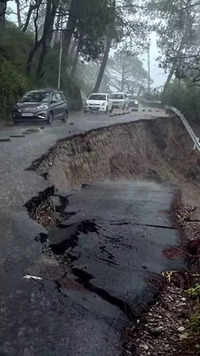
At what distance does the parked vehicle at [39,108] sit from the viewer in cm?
1881

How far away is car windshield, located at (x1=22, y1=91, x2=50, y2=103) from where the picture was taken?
19562 mm

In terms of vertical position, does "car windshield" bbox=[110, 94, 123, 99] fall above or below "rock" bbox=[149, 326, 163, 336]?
above

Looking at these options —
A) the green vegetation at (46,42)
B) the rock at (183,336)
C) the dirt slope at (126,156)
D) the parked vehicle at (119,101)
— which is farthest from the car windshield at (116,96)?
the rock at (183,336)

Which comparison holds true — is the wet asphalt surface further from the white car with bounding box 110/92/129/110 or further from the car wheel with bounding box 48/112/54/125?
the white car with bounding box 110/92/129/110

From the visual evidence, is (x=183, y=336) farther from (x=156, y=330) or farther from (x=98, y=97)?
(x=98, y=97)

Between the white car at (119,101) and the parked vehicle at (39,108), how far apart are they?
1815cm

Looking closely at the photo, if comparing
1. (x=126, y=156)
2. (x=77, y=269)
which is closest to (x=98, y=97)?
(x=126, y=156)

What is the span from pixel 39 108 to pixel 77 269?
14893 mm

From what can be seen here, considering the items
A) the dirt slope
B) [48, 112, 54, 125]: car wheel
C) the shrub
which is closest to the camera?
the dirt slope

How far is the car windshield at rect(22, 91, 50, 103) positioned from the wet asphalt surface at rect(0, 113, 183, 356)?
36.4 ft

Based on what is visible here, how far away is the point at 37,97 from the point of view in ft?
65.0

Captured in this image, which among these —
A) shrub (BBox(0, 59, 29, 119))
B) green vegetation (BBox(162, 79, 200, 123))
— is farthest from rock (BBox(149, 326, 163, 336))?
green vegetation (BBox(162, 79, 200, 123))

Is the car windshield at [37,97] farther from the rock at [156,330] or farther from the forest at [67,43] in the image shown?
the rock at [156,330]

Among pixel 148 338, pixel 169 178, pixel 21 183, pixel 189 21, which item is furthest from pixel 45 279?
pixel 189 21
